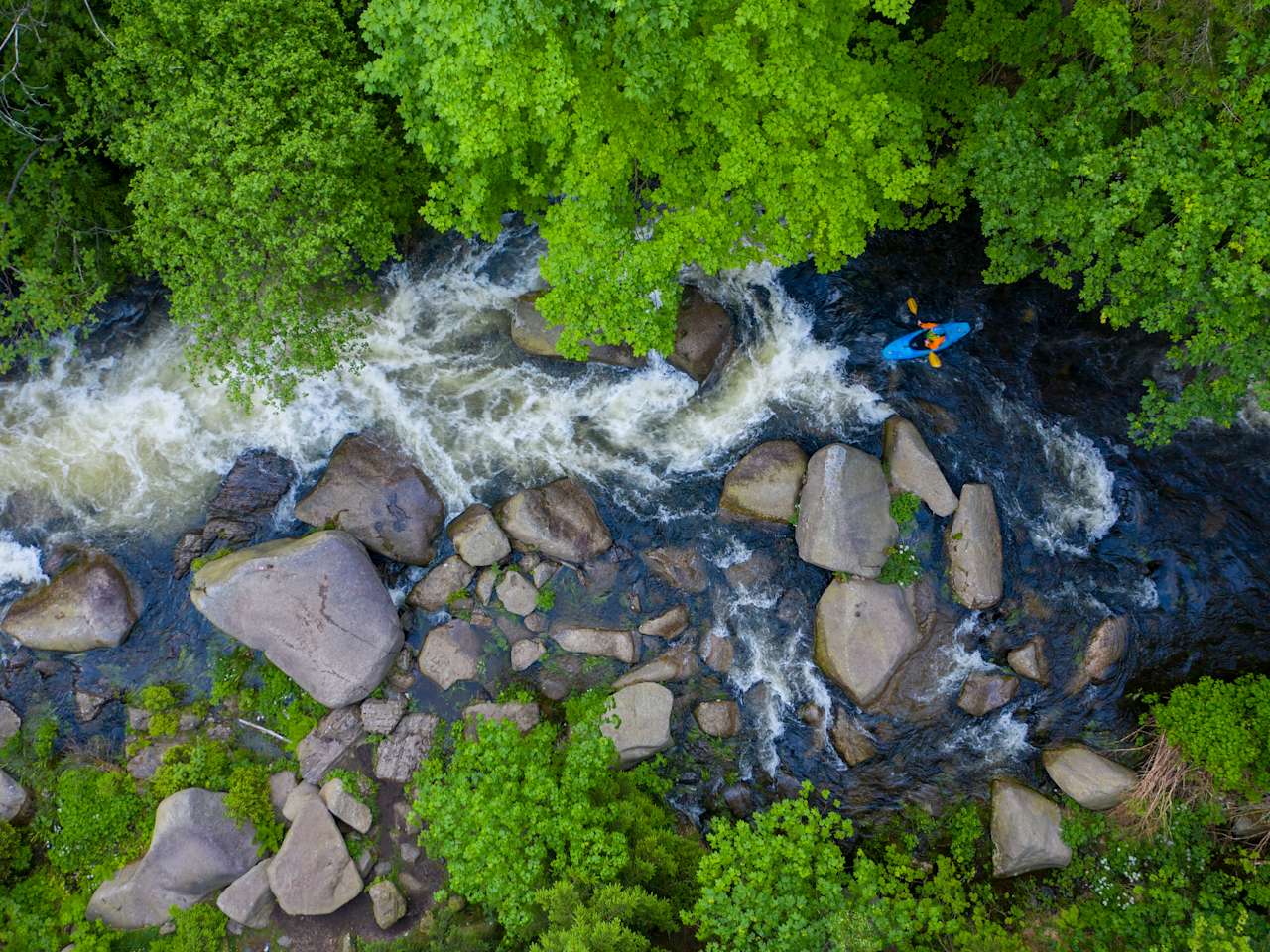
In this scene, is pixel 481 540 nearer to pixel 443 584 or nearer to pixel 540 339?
pixel 443 584

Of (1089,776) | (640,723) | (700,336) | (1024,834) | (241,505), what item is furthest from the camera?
(241,505)

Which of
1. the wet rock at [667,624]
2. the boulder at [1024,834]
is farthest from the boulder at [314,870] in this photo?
the boulder at [1024,834]

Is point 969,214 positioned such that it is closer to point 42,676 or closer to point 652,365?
point 652,365

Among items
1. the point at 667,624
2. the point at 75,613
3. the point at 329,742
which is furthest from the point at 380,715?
the point at 75,613

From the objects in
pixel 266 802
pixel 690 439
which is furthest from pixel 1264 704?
pixel 266 802

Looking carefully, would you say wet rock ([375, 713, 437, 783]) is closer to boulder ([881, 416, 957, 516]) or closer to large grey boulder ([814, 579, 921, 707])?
large grey boulder ([814, 579, 921, 707])

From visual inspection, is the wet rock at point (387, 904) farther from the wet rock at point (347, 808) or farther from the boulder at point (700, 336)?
the boulder at point (700, 336)

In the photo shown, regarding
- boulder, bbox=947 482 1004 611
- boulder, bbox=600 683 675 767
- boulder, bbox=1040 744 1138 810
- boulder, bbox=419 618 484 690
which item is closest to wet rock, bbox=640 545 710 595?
boulder, bbox=600 683 675 767
